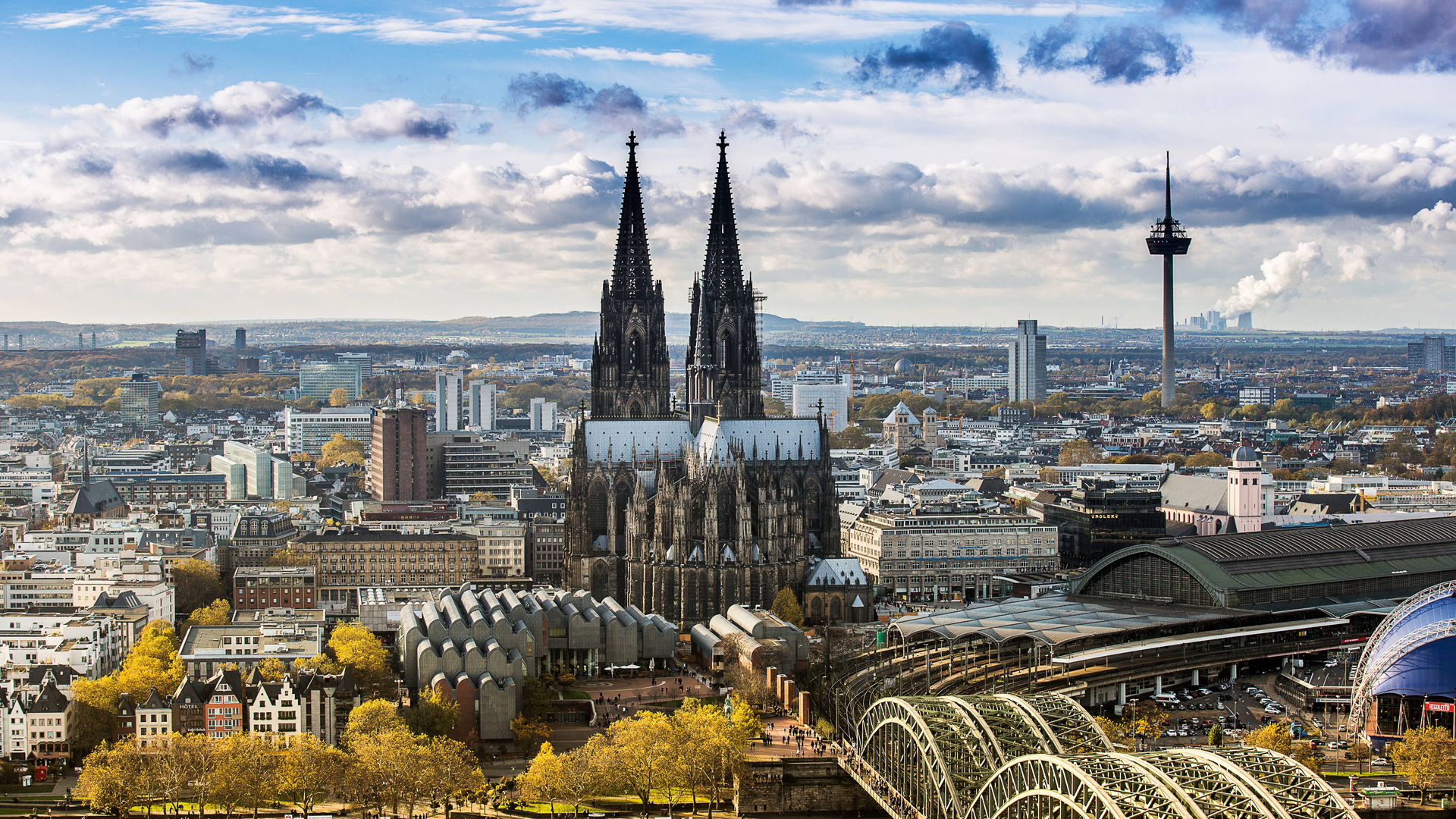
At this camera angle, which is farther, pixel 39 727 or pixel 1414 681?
pixel 1414 681

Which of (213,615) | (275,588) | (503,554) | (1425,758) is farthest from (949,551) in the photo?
(1425,758)

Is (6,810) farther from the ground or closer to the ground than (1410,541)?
closer to the ground

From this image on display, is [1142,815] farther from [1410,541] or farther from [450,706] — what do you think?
[1410,541]

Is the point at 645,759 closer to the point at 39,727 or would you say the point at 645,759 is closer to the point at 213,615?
the point at 39,727

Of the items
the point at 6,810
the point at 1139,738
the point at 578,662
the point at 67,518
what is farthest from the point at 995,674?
the point at 67,518

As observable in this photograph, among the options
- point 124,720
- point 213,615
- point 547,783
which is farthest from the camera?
point 213,615

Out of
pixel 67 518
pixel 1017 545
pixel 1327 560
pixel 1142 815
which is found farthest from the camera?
pixel 67 518

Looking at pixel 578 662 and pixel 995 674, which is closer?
pixel 995 674
